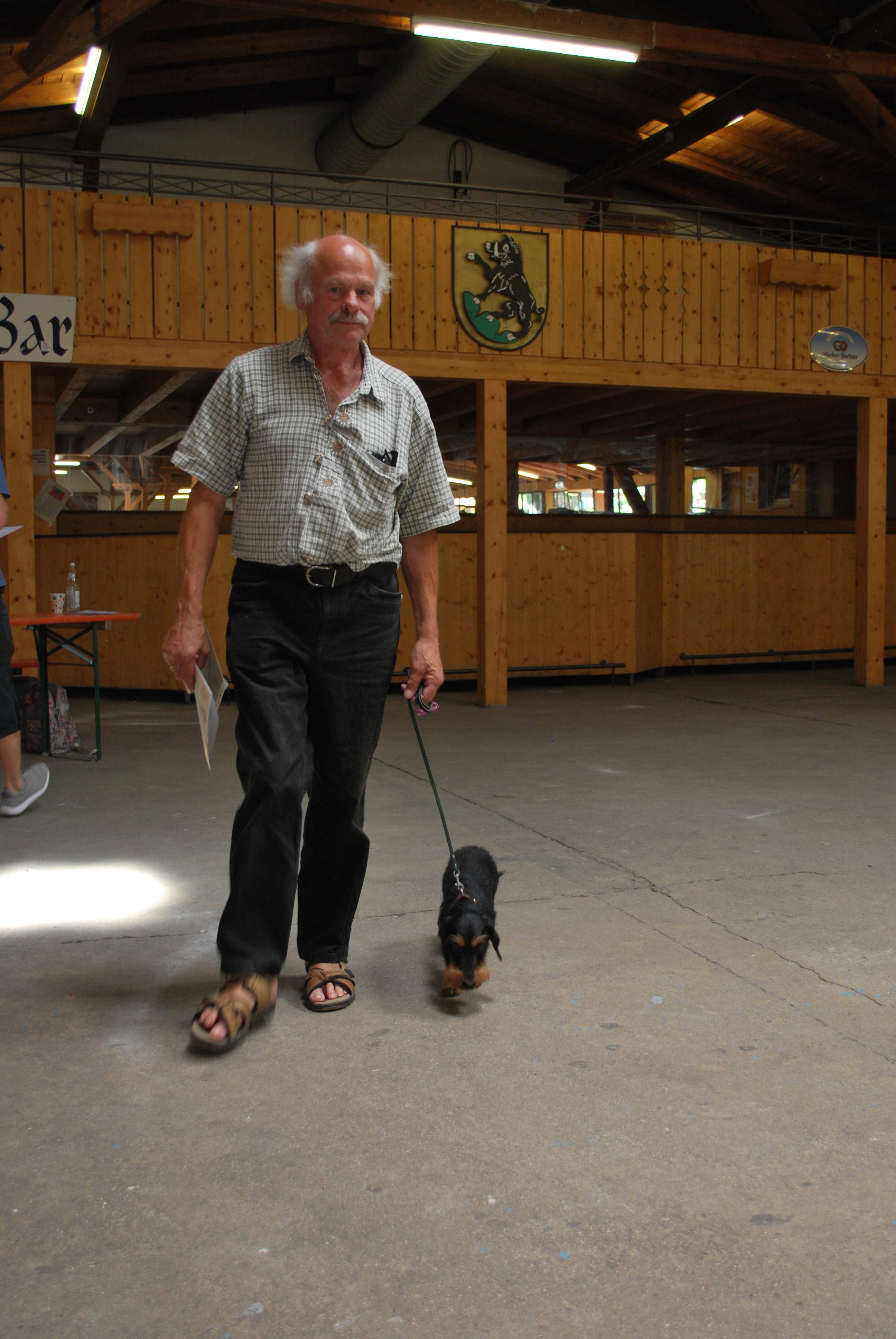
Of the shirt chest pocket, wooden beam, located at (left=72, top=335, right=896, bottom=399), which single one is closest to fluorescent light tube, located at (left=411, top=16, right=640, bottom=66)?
wooden beam, located at (left=72, top=335, right=896, bottom=399)

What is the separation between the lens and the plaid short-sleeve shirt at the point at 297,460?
8.81 feet

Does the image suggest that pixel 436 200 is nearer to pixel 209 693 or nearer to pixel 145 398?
pixel 145 398

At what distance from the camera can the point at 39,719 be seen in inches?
285

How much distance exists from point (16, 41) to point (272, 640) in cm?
1042

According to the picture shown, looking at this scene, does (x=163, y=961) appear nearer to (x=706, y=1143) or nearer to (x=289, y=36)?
(x=706, y=1143)

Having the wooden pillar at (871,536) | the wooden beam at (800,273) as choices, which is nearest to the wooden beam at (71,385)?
the wooden beam at (800,273)

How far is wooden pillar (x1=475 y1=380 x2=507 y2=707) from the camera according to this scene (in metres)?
9.70

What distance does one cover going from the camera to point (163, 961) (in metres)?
3.18

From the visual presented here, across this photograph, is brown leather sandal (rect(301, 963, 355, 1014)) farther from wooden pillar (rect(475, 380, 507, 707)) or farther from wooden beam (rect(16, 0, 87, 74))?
wooden beam (rect(16, 0, 87, 74))

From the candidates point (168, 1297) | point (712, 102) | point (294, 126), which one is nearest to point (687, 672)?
point (712, 102)

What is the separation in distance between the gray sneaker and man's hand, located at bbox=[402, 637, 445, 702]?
3.02 m

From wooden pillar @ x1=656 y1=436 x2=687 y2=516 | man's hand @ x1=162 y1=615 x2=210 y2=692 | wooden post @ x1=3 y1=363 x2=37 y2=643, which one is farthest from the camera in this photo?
wooden pillar @ x1=656 y1=436 x2=687 y2=516

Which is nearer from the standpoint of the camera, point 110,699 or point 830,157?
point 110,699

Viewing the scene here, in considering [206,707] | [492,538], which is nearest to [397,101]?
[492,538]
